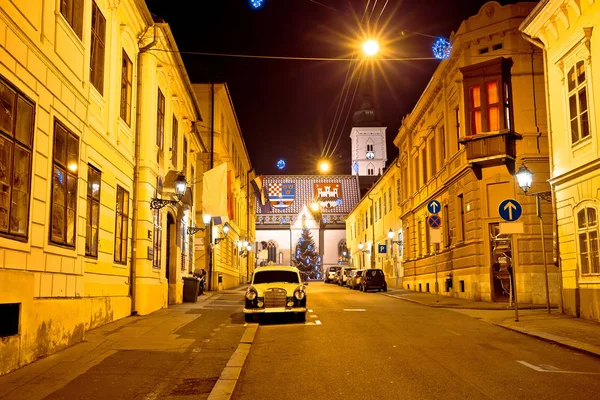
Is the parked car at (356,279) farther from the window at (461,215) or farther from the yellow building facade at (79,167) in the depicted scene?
the yellow building facade at (79,167)

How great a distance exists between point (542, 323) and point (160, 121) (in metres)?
13.7

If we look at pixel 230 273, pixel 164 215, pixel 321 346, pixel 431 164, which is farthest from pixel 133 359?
pixel 230 273

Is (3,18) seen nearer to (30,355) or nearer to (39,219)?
(39,219)

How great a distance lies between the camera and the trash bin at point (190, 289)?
2395cm

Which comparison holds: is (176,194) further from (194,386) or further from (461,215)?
(461,215)

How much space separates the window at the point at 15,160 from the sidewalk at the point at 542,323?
390 inches

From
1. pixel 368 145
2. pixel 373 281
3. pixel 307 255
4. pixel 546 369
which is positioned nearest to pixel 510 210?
pixel 546 369

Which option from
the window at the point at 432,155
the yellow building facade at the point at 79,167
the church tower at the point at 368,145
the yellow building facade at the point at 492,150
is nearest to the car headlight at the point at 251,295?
the yellow building facade at the point at 79,167

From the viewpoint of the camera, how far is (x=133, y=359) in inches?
394

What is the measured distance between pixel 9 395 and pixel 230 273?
37.5m

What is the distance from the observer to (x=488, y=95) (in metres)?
24.0

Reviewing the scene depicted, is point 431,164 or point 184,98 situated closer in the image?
point 184,98

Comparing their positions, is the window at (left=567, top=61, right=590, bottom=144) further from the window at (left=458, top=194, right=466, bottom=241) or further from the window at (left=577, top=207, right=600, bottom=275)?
the window at (left=458, top=194, right=466, bottom=241)

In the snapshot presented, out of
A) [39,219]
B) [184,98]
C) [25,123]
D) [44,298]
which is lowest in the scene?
[44,298]
